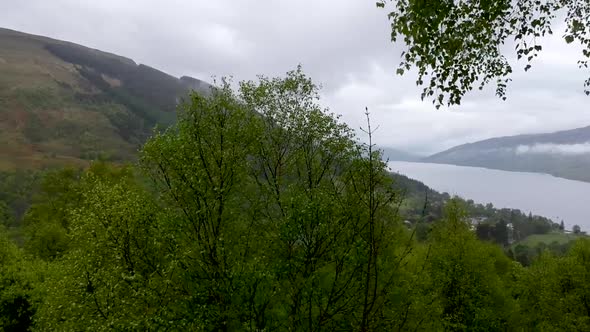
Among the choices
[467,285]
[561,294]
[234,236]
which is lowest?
[561,294]

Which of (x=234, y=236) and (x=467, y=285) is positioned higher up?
(x=234, y=236)

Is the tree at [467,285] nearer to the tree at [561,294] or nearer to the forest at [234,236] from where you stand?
the tree at [561,294]

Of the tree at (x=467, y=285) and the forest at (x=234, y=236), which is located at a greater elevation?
the forest at (x=234, y=236)

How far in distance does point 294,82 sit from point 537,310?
3350 cm

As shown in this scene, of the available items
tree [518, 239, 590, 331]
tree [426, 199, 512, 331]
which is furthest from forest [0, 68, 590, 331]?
tree [426, 199, 512, 331]

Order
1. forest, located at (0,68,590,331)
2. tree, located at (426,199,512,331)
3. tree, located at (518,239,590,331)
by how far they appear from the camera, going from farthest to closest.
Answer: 1. tree, located at (426,199,512,331)
2. tree, located at (518,239,590,331)
3. forest, located at (0,68,590,331)

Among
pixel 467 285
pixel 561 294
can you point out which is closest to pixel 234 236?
pixel 467 285

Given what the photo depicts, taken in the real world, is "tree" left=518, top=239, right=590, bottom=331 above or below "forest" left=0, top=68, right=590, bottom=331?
below

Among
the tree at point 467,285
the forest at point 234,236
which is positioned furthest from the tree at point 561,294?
the tree at point 467,285

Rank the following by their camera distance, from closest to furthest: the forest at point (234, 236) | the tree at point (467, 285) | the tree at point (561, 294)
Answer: the forest at point (234, 236) → the tree at point (561, 294) → the tree at point (467, 285)

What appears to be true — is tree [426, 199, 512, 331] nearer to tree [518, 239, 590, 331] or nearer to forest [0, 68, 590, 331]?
tree [518, 239, 590, 331]

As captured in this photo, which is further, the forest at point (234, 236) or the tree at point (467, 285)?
the tree at point (467, 285)

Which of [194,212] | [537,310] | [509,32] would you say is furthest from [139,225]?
[537,310]

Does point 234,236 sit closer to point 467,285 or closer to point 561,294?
point 467,285
